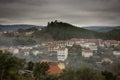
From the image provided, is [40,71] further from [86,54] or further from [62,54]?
[86,54]

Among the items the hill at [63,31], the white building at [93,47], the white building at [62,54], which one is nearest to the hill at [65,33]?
the hill at [63,31]

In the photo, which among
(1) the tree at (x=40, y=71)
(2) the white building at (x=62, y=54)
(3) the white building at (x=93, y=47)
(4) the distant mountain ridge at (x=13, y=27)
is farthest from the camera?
(4) the distant mountain ridge at (x=13, y=27)

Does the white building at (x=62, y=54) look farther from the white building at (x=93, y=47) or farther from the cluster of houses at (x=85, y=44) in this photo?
the white building at (x=93, y=47)

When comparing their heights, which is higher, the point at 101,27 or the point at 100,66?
the point at 101,27

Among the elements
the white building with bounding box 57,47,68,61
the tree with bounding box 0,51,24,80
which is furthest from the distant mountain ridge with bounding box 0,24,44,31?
the tree with bounding box 0,51,24,80

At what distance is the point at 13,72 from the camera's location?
1470 cm

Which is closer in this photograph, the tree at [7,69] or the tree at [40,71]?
the tree at [7,69]

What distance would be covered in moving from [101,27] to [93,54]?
35.9 metres

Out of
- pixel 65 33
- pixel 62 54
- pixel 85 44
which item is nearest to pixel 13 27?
pixel 65 33

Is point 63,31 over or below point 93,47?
over

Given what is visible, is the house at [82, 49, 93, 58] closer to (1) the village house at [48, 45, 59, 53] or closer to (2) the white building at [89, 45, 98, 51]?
(2) the white building at [89, 45, 98, 51]

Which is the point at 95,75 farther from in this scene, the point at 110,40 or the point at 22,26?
the point at 22,26

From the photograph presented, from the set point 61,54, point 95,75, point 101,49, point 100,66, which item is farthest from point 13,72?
point 101,49

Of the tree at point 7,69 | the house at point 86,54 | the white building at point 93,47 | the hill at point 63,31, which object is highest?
the hill at point 63,31
